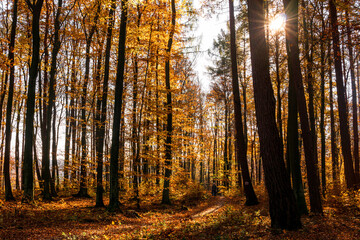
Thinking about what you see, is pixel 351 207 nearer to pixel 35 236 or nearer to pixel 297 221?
pixel 297 221

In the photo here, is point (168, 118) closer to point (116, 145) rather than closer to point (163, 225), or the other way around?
point (116, 145)

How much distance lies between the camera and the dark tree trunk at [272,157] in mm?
5570

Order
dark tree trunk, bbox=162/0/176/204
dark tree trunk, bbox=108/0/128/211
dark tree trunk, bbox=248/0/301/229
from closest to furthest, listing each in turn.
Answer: dark tree trunk, bbox=248/0/301/229
dark tree trunk, bbox=108/0/128/211
dark tree trunk, bbox=162/0/176/204

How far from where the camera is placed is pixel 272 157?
18.5 ft

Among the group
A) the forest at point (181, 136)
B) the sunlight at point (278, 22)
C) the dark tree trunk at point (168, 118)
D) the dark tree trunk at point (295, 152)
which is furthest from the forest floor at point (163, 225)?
the sunlight at point (278, 22)

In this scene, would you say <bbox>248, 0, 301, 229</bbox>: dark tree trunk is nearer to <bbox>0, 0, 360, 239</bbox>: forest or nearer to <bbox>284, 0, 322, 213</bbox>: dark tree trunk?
<bbox>0, 0, 360, 239</bbox>: forest

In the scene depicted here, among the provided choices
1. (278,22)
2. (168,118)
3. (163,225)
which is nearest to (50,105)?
(168,118)

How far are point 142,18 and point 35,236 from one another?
11838 mm

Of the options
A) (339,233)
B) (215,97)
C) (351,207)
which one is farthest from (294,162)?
(215,97)

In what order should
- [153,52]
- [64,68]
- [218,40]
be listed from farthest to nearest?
[218,40]
[64,68]
[153,52]

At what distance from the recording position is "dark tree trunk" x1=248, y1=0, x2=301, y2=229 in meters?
5.57

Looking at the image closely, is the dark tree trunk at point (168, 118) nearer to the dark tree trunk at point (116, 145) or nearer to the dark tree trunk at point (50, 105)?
the dark tree trunk at point (116, 145)

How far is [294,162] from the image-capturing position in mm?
8312

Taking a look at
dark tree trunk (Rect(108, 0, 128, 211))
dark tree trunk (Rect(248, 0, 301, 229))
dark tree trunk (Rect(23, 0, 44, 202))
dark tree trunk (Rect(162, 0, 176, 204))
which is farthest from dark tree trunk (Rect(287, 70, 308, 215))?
dark tree trunk (Rect(23, 0, 44, 202))
